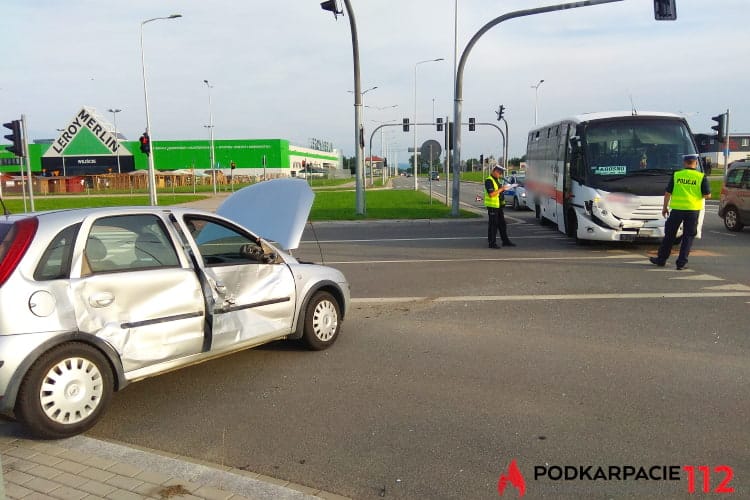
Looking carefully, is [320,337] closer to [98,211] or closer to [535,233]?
[98,211]

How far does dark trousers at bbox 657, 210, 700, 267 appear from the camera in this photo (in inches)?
392

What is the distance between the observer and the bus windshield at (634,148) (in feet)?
39.3

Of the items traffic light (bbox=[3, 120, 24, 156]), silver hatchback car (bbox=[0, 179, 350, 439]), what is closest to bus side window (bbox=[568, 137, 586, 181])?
silver hatchback car (bbox=[0, 179, 350, 439])

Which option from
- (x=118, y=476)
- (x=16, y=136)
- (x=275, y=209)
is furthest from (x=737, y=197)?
(x=16, y=136)

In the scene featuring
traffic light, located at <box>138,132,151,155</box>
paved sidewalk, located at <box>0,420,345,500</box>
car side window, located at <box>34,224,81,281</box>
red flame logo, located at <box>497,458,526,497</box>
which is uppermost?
traffic light, located at <box>138,132,151,155</box>

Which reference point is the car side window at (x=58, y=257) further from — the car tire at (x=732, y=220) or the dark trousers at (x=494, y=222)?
the car tire at (x=732, y=220)

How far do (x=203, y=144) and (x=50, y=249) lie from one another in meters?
98.1

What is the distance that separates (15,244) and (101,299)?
0.61m

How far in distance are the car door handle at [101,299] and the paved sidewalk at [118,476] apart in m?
0.87

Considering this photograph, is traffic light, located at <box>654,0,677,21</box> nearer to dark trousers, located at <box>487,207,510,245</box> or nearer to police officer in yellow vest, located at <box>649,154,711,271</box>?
police officer in yellow vest, located at <box>649,154,711,271</box>

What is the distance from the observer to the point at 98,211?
14.3 feet

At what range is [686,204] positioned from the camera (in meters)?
10.0

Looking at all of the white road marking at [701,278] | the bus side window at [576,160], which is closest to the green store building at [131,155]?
the bus side window at [576,160]

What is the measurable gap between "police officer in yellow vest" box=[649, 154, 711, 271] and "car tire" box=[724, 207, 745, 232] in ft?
19.7
